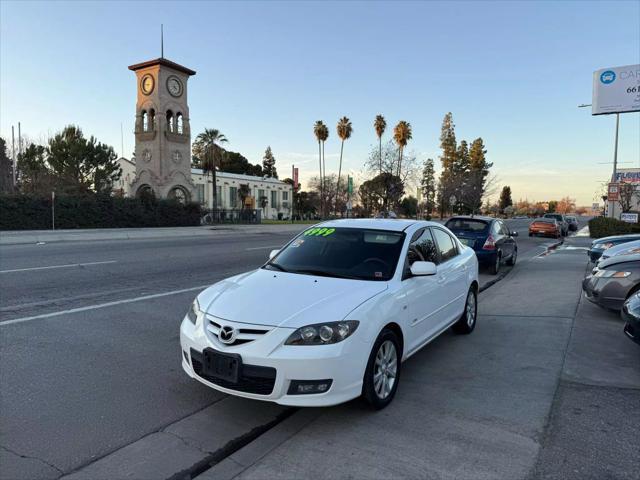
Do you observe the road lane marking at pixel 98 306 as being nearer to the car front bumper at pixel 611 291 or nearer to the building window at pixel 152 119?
the car front bumper at pixel 611 291

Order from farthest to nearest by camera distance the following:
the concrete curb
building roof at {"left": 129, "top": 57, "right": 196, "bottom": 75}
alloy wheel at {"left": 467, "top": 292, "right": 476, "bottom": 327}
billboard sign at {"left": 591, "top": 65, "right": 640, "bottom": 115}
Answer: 1. building roof at {"left": 129, "top": 57, "right": 196, "bottom": 75}
2. billboard sign at {"left": 591, "top": 65, "right": 640, "bottom": 115}
3. alloy wheel at {"left": 467, "top": 292, "right": 476, "bottom": 327}
4. the concrete curb

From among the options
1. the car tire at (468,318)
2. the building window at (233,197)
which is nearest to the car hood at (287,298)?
the car tire at (468,318)

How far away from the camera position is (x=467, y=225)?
40.8ft

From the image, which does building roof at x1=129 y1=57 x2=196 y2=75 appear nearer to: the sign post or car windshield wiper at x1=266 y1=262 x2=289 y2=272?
the sign post

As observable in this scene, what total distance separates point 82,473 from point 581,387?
4.27 metres

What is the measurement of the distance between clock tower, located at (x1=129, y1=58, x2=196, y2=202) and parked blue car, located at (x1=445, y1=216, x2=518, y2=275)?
32945 mm

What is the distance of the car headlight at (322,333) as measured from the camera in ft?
11.0

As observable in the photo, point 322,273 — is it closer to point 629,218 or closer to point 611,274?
point 611,274

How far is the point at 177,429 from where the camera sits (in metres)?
3.50

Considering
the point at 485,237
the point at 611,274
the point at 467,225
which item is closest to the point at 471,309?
the point at 611,274

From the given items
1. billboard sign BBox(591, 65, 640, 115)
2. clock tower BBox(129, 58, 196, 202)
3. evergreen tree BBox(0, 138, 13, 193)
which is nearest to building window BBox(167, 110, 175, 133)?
clock tower BBox(129, 58, 196, 202)

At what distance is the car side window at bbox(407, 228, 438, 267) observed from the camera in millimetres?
4737

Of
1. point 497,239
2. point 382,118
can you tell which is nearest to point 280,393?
point 497,239

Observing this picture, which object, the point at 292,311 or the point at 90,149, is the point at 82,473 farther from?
the point at 90,149
